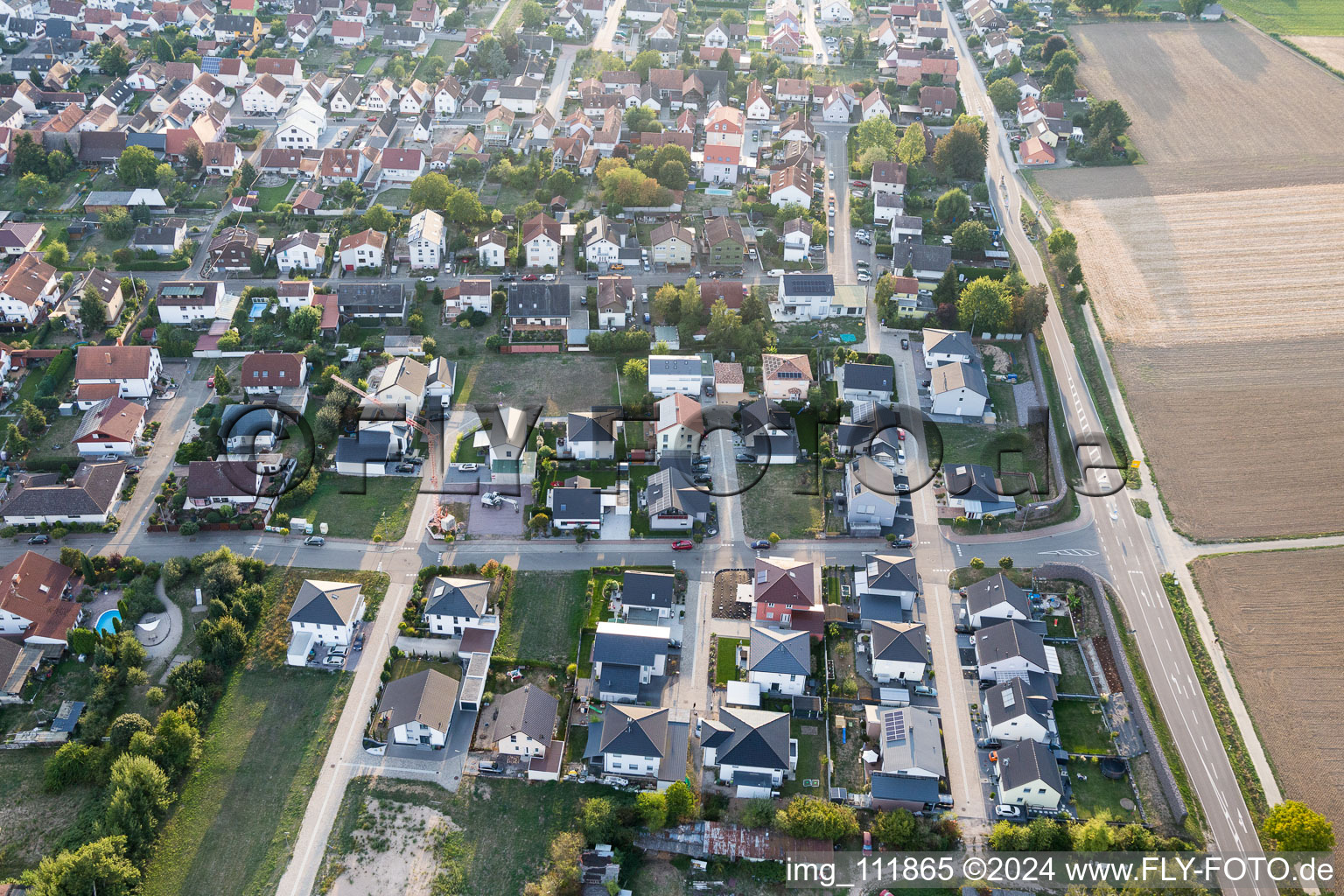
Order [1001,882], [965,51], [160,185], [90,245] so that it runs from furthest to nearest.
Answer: [965,51], [160,185], [90,245], [1001,882]

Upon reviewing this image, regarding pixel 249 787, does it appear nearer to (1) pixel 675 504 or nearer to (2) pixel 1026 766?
(1) pixel 675 504

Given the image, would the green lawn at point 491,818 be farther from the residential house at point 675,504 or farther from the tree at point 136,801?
the residential house at point 675,504

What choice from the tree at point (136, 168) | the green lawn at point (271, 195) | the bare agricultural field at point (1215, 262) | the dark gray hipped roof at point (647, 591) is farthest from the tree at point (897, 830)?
the tree at point (136, 168)

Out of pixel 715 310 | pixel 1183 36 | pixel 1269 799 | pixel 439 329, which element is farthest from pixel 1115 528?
pixel 1183 36

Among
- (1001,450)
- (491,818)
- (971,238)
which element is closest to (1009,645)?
(1001,450)

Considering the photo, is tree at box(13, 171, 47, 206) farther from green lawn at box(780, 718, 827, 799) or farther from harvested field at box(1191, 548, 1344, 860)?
harvested field at box(1191, 548, 1344, 860)

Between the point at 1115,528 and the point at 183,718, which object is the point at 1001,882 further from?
the point at 183,718

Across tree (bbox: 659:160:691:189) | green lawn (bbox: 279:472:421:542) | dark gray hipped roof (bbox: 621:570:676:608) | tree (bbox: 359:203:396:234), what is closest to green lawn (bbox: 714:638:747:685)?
dark gray hipped roof (bbox: 621:570:676:608)

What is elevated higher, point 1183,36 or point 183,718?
point 1183,36
